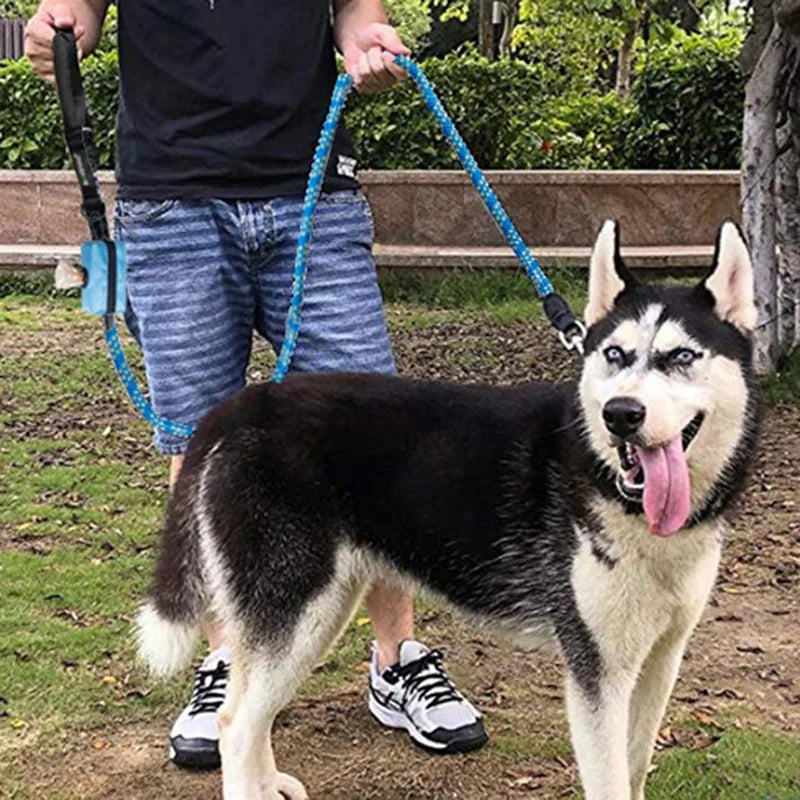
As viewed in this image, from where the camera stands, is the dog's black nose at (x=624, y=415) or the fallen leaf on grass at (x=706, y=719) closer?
the dog's black nose at (x=624, y=415)

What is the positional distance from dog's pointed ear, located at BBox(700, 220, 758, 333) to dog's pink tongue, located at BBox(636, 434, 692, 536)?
14.2 inches

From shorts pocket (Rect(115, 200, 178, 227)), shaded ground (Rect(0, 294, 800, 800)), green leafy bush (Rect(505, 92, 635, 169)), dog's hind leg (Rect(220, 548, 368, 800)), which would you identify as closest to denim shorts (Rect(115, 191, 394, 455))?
shorts pocket (Rect(115, 200, 178, 227))

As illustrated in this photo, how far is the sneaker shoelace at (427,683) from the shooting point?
3889mm

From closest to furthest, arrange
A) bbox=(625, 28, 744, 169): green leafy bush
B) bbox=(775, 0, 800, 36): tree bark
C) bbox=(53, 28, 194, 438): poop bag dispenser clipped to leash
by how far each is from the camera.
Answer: bbox=(53, 28, 194, 438): poop bag dispenser clipped to leash
bbox=(775, 0, 800, 36): tree bark
bbox=(625, 28, 744, 169): green leafy bush

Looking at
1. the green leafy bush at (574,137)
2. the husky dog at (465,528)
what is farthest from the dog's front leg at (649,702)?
the green leafy bush at (574,137)

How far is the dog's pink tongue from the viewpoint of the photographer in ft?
9.18

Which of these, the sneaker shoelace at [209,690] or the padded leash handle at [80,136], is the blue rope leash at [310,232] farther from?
the sneaker shoelace at [209,690]

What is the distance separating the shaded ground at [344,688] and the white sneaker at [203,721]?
47 millimetres

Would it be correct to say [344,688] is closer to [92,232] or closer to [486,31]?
[92,232]

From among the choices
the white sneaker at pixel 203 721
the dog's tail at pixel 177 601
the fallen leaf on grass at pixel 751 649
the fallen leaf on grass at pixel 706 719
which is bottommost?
the fallen leaf on grass at pixel 751 649

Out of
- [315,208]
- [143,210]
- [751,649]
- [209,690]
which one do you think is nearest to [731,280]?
[315,208]

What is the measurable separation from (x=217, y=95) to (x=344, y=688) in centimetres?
195

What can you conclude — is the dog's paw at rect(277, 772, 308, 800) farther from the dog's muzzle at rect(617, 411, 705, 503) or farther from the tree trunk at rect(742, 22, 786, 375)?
the tree trunk at rect(742, 22, 786, 375)

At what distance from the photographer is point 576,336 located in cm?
319
